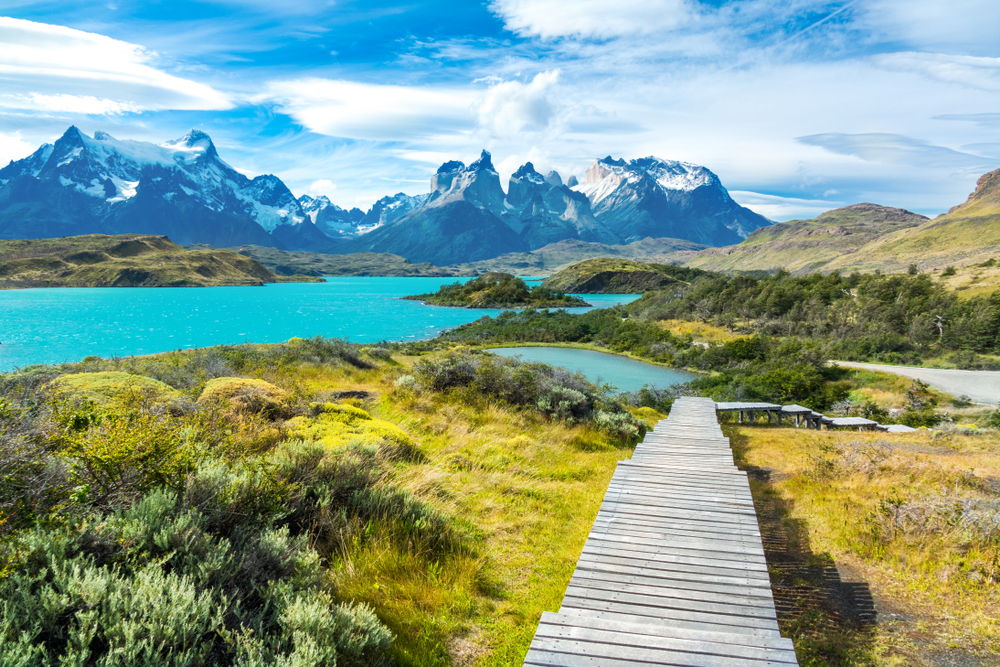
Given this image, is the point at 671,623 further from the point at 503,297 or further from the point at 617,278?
the point at 617,278

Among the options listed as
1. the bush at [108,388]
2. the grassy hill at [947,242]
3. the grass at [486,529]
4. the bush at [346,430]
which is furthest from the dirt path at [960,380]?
the grassy hill at [947,242]

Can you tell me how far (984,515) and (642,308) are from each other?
288 ft

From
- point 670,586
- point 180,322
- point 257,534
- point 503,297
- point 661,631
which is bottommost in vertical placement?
point 180,322

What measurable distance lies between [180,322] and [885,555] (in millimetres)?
100524

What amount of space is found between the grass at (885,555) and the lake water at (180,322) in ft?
163

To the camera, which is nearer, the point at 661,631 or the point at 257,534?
the point at 661,631

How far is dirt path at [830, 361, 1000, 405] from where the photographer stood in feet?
90.3

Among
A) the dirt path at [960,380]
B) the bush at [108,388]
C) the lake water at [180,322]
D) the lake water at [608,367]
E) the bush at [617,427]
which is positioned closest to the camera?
the bush at [108,388]

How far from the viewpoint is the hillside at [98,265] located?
518 feet

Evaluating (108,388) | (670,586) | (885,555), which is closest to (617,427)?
(885,555)

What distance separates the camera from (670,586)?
200 inches

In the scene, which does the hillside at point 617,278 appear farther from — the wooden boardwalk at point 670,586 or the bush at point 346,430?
the wooden boardwalk at point 670,586

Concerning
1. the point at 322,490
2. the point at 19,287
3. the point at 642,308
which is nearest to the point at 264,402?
the point at 322,490

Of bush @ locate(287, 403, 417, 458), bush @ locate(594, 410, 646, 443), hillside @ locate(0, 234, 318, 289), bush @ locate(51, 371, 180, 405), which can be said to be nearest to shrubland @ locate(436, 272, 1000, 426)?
bush @ locate(594, 410, 646, 443)
